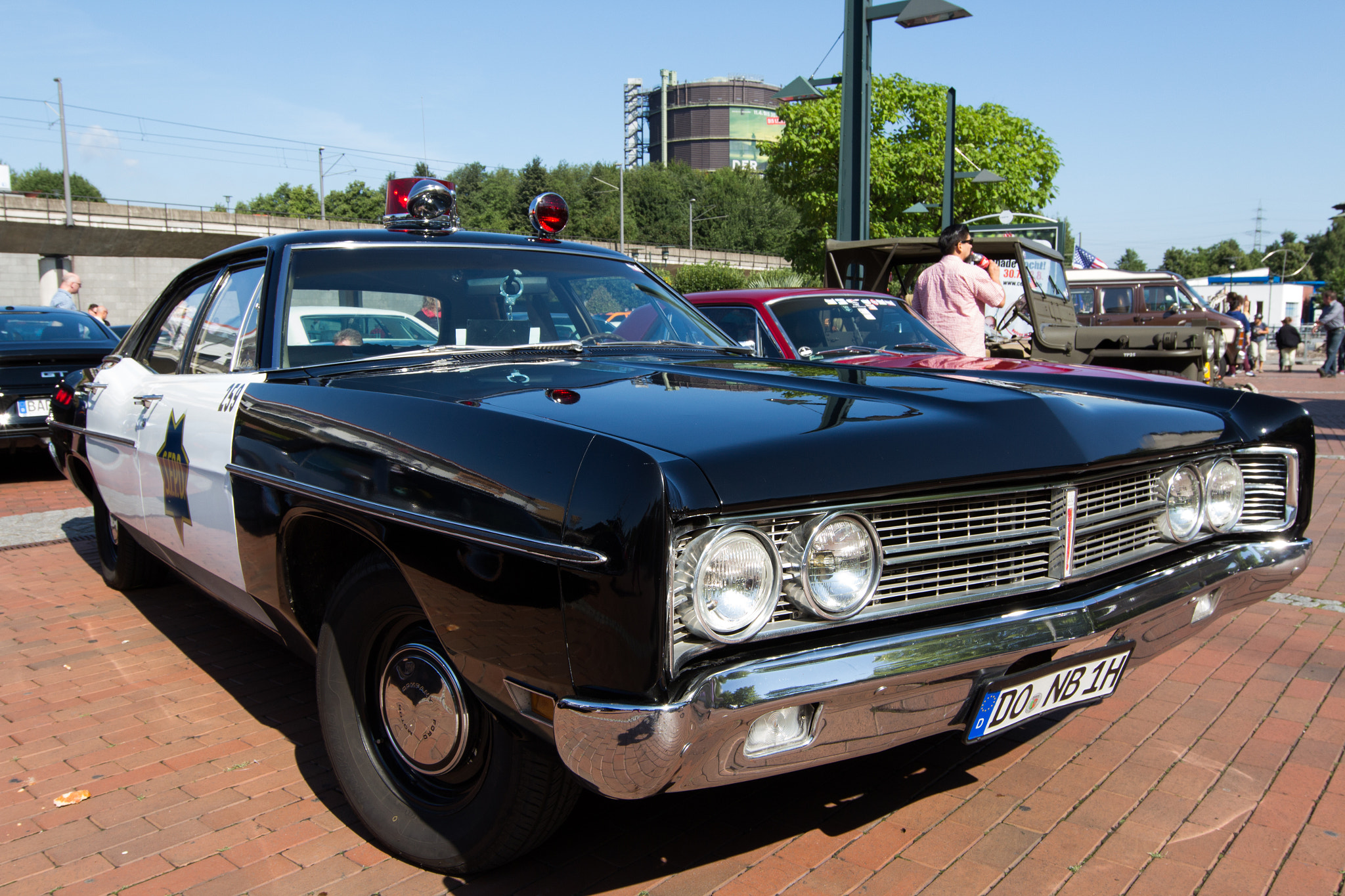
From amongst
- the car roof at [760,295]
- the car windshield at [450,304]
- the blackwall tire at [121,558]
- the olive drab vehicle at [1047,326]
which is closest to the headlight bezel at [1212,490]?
the car windshield at [450,304]

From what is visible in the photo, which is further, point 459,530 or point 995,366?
point 995,366

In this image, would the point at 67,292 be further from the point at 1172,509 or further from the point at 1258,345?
the point at 1258,345

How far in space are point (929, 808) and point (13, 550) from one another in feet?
19.0

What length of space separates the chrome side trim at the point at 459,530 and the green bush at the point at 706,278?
56253mm

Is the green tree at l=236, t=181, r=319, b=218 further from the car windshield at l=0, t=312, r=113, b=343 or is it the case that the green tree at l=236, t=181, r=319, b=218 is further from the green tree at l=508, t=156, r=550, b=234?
the car windshield at l=0, t=312, r=113, b=343

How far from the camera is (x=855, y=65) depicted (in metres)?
10.5

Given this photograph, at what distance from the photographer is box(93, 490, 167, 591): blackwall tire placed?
4840mm

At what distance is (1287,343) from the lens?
26.2 metres

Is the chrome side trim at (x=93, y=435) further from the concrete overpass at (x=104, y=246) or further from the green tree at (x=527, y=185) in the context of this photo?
the green tree at (x=527, y=185)

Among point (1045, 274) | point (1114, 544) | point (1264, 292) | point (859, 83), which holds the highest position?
point (859, 83)

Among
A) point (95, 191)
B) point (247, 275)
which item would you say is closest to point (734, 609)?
point (247, 275)

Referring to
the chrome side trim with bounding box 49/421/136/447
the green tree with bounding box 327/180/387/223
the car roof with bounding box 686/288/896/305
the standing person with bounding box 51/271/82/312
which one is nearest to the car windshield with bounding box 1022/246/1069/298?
the car roof with bounding box 686/288/896/305

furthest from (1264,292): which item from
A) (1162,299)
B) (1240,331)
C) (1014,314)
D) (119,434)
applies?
(119,434)

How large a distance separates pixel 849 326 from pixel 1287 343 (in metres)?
24.6
